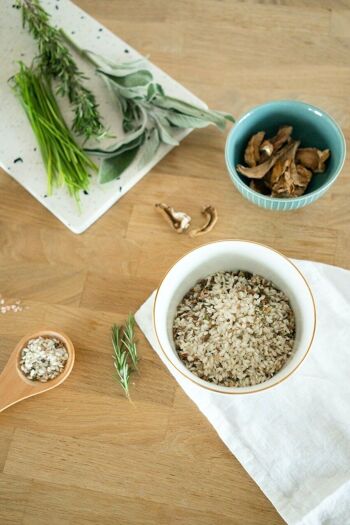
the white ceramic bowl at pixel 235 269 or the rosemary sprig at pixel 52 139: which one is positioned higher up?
the rosemary sprig at pixel 52 139

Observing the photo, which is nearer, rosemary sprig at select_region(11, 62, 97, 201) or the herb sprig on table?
the herb sprig on table

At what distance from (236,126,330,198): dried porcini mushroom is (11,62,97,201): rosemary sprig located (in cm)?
30

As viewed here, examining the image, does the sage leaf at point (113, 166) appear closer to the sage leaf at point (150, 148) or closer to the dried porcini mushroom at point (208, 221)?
the sage leaf at point (150, 148)

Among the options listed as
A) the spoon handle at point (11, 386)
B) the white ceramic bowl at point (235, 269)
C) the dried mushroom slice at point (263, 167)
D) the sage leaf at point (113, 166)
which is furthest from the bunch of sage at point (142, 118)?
the spoon handle at point (11, 386)

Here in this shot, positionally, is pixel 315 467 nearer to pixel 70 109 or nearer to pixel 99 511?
pixel 99 511

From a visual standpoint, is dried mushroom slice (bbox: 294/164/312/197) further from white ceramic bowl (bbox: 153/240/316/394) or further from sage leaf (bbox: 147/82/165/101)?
sage leaf (bbox: 147/82/165/101)

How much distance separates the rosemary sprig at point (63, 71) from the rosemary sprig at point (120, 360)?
0.37 metres

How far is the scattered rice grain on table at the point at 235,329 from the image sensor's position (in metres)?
0.95

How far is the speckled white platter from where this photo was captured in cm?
111

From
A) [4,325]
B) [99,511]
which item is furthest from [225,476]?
[4,325]

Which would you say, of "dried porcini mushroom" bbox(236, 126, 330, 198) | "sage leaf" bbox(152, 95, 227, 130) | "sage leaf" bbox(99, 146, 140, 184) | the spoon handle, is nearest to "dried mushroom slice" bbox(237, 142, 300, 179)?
"dried porcini mushroom" bbox(236, 126, 330, 198)

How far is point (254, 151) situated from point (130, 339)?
15.3 inches

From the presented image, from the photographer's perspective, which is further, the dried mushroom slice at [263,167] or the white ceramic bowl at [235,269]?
the dried mushroom slice at [263,167]

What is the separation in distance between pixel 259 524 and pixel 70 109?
2.70 feet
